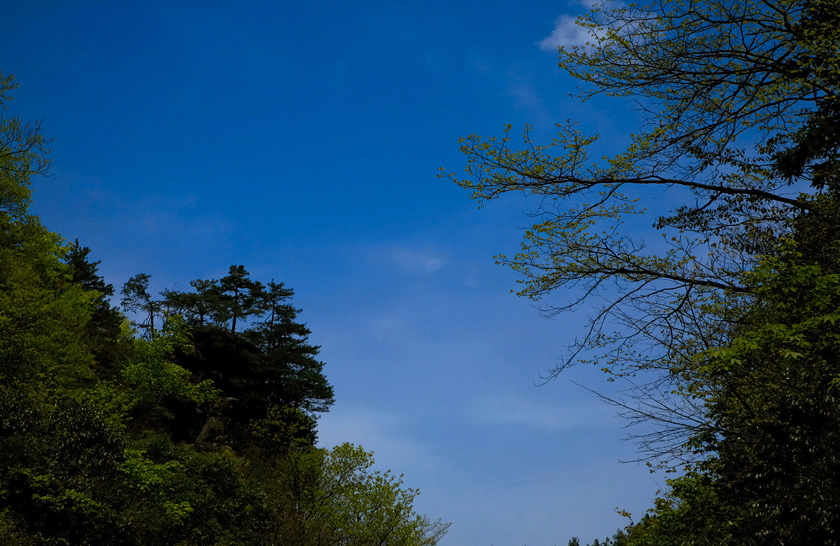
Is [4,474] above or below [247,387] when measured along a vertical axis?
below

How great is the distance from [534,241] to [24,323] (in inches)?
801

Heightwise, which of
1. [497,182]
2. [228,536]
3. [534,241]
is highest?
[497,182]

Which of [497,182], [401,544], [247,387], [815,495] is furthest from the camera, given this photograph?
[247,387]

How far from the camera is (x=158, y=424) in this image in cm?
3388

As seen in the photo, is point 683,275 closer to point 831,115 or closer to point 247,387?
point 831,115

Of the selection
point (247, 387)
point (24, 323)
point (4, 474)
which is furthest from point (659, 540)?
point (247, 387)

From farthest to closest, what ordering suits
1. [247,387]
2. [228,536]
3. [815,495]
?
[247,387] → [228,536] → [815,495]

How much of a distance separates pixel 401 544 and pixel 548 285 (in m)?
22.0

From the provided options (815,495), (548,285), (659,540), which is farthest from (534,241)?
(659,540)

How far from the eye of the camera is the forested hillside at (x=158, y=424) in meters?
18.0

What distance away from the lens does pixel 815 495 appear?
850 cm

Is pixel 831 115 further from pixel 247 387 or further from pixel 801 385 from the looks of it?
pixel 247 387

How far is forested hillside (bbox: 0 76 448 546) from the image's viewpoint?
711 inches

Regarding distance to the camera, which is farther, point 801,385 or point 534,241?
point 534,241
